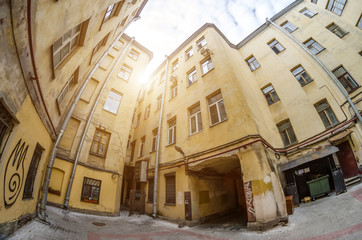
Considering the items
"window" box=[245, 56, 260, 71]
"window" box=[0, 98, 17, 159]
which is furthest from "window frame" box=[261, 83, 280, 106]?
"window" box=[0, 98, 17, 159]

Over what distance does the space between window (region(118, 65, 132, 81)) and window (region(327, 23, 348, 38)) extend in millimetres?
17584

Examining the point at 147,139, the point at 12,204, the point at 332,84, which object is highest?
the point at 332,84

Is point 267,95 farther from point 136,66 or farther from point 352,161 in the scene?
point 136,66

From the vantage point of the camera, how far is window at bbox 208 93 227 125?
331 inches

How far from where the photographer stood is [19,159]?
12.9ft

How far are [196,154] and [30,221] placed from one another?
6.68 metres

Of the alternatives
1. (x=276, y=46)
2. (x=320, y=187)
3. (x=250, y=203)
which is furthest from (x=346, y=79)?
(x=250, y=203)

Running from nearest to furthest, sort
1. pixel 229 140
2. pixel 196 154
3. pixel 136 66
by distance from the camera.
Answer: pixel 229 140, pixel 196 154, pixel 136 66

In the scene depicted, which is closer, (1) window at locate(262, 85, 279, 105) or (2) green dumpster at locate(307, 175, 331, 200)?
(2) green dumpster at locate(307, 175, 331, 200)

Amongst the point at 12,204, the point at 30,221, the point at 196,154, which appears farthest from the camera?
the point at 196,154

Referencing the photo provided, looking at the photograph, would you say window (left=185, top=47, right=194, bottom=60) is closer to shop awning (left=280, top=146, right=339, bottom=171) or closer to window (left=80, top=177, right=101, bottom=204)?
shop awning (left=280, top=146, right=339, bottom=171)

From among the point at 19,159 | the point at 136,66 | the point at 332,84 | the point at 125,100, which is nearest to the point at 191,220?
the point at 19,159

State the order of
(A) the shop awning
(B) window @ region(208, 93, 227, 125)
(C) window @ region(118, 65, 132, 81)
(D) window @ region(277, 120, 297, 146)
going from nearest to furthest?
(A) the shop awning < (B) window @ region(208, 93, 227, 125) < (D) window @ region(277, 120, 297, 146) < (C) window @ region(118, 65, 132, 81)

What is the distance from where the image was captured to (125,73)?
46.4 ft
